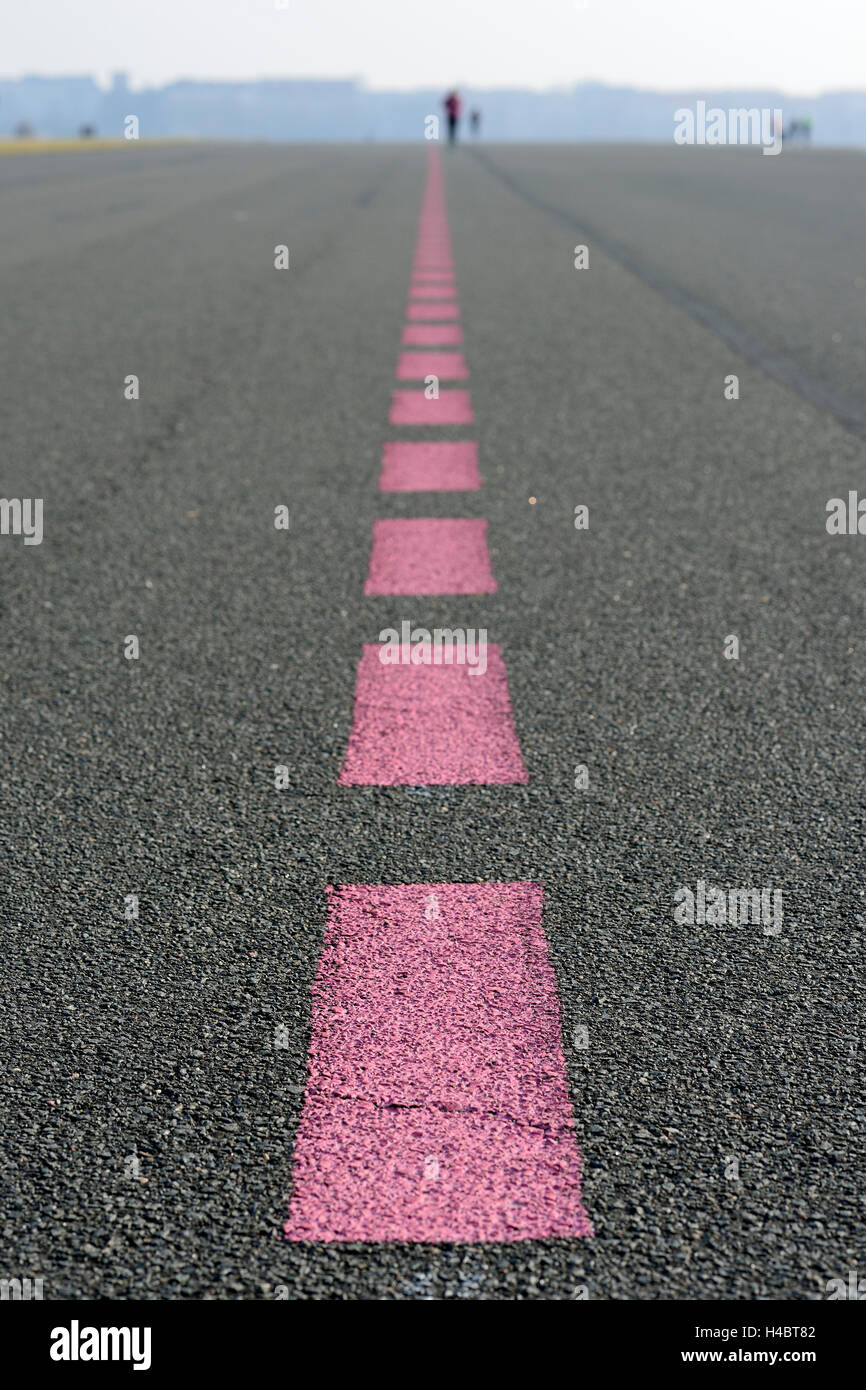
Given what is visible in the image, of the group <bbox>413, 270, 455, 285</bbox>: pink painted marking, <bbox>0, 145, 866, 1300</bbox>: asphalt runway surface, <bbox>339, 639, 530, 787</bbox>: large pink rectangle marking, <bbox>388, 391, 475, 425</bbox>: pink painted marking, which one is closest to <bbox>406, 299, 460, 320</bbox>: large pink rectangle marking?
<bbox>413, 270, 455, 285</bbox>: pink painted marking

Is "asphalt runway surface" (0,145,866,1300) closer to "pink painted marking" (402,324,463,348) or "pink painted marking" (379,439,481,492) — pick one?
"pink painted marking" (379,439,481,492)

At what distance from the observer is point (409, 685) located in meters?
3.88

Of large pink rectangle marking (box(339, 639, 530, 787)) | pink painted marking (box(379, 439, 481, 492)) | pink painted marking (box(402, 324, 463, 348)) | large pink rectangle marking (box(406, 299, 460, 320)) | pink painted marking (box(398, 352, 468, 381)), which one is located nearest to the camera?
large pink rectangle marking (box(339, 639, 530, 787))

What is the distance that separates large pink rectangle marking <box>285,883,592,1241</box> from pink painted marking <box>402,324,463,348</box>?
7393 mm

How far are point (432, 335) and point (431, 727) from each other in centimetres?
691

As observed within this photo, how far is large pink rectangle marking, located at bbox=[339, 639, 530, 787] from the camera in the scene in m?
3.28

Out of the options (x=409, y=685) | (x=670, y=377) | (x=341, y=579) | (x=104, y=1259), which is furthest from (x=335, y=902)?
(x=670, y=377)

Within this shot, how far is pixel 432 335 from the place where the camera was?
993 cm

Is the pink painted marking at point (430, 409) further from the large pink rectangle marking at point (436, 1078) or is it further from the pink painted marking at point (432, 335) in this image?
the large pink rectangle marking at point (436, 1078)

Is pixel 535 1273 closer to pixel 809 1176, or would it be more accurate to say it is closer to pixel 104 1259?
pixel 809 1176

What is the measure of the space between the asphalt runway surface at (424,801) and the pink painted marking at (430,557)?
3.8 inches

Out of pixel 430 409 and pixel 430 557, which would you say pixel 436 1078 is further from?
pixel 430 409

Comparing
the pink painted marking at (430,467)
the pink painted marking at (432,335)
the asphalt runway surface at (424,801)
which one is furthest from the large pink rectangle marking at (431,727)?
the pink painted marking at (432,335)
